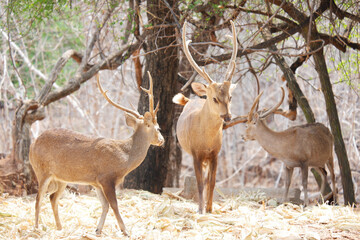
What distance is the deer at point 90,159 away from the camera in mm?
4730

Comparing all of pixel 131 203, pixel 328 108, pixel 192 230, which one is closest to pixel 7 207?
pixel 131 203

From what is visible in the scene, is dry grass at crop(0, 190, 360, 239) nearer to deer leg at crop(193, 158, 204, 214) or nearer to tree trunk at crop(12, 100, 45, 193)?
deer leg at crop(193, 158, 204, 214)

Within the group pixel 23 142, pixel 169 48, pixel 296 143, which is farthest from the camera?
pixel 169 48

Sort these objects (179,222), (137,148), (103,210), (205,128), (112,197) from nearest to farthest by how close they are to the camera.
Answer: (112,197) → (103,210) → (137,148) → (179,222) → (205,128)

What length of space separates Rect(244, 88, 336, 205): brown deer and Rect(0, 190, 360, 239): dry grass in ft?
2.88

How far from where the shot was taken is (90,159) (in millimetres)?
4770

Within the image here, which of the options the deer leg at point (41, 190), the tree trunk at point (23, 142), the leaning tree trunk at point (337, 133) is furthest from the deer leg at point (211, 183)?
the tree trunk at point (23, 142)

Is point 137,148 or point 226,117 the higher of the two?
point 226,117

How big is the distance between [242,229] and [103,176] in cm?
156

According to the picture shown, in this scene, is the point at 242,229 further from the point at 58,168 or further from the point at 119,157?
the point at 58,168

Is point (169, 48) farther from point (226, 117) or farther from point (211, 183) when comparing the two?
point (226, 117)

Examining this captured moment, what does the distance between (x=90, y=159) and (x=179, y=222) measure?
4.12 ft

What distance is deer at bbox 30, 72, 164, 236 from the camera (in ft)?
15.5

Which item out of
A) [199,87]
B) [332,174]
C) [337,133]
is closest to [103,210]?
[199,87]
